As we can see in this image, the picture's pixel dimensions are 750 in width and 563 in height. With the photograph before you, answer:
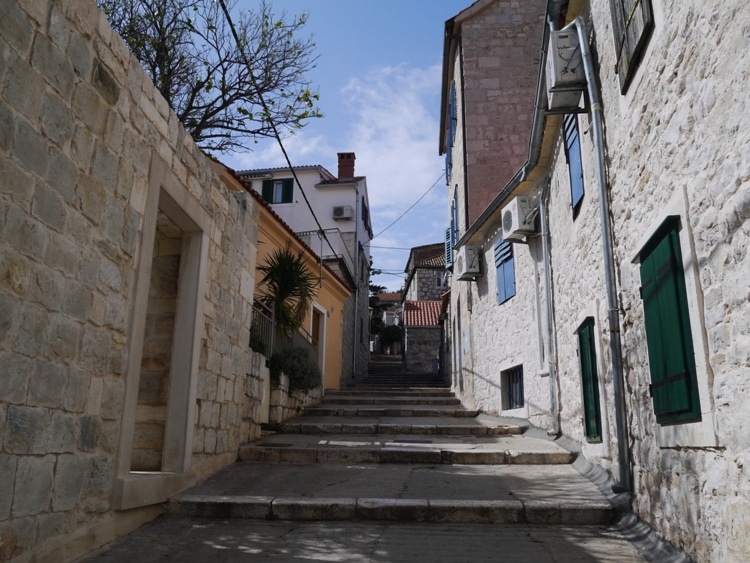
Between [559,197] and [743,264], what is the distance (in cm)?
471

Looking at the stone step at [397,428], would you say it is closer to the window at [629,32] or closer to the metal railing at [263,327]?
the metal railing at [263,327]

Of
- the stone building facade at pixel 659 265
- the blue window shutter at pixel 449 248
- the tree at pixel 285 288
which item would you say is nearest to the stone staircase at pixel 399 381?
the blue window shutter at pixel 449 248

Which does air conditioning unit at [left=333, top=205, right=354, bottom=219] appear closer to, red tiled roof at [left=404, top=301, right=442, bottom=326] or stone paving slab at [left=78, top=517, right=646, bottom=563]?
red tiled roof at [left=404, top=301, right=442, bottom=326]

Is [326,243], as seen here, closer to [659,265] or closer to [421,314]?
[421,314]

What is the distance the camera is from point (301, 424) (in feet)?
29.0

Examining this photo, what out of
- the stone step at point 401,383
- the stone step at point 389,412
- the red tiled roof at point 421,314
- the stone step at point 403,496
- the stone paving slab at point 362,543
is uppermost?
the red tiled roof at point 421,314

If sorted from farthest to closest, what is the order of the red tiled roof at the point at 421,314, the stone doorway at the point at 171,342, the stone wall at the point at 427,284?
the stone wall at the point at 427,284, the red tiled roof at the point at 421,314, the stone doorway at the point at 171,342

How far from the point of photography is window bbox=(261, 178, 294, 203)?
71.6ft

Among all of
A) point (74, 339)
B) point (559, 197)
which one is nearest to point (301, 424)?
point (559, 197)

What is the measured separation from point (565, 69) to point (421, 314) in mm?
17504

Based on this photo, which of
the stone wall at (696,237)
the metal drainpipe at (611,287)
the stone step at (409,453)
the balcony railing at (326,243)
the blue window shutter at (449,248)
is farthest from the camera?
the balcony railing at (326,243)

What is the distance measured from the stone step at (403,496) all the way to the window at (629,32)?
11.1 feet

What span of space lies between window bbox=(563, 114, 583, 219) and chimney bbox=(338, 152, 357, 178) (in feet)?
58.3

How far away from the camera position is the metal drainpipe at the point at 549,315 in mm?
7582
